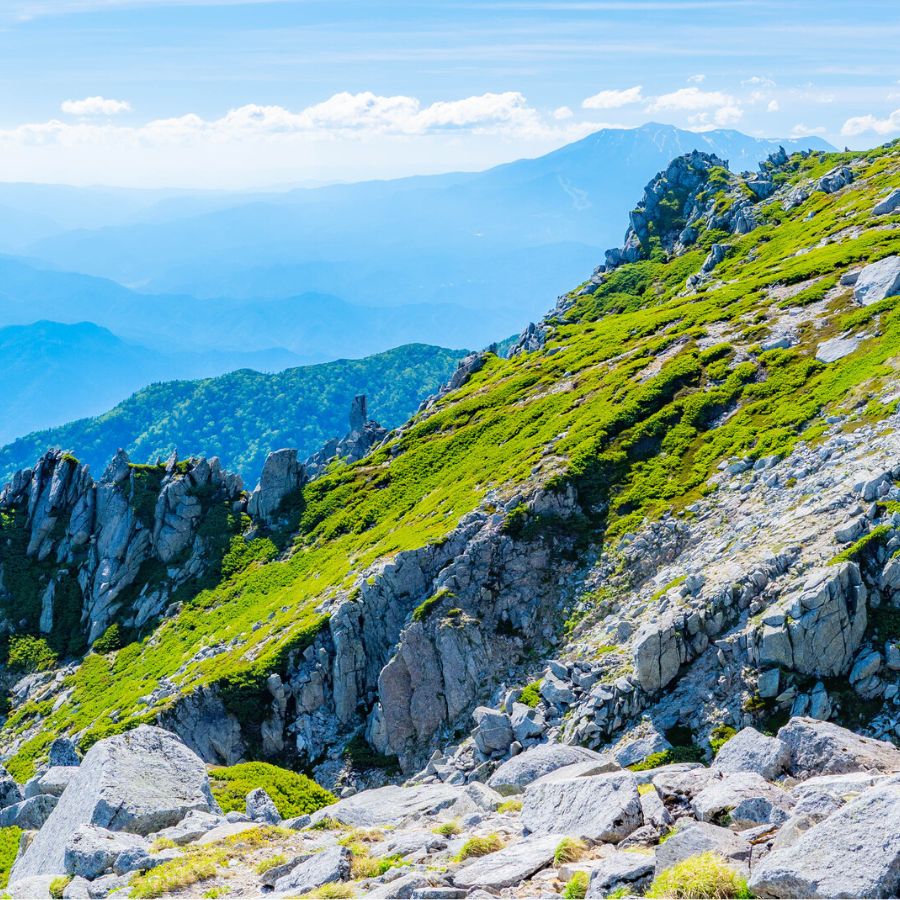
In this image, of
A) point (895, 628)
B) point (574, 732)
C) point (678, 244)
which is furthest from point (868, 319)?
point (678, 244)

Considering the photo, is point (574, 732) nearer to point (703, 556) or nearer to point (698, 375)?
point (703, 556)

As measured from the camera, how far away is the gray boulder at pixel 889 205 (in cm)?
8578

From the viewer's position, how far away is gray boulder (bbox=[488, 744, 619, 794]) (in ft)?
85.1

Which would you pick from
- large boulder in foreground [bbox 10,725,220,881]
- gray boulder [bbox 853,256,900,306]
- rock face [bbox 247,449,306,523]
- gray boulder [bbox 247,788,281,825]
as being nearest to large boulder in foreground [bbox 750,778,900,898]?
gray boulder [bbox 247,788,281,825]

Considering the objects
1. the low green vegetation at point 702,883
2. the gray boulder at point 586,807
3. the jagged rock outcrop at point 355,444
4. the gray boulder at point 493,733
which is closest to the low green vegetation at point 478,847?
the gray boulder at point 586,807

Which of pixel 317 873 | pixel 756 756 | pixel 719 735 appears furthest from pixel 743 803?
pixel 719 735

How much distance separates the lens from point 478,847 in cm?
1903

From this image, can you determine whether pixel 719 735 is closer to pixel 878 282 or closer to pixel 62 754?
pixel 62 754

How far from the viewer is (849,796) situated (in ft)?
53.6

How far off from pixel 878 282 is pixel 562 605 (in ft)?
114

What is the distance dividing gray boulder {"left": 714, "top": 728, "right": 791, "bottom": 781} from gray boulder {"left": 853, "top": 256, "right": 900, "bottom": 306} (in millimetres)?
43032

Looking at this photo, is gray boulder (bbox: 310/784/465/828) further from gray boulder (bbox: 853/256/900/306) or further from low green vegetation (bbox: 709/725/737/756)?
gray boulder (bbox: 853/256/900/306)

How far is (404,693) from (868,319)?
38.1m

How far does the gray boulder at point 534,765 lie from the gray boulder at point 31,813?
61.5 ft
